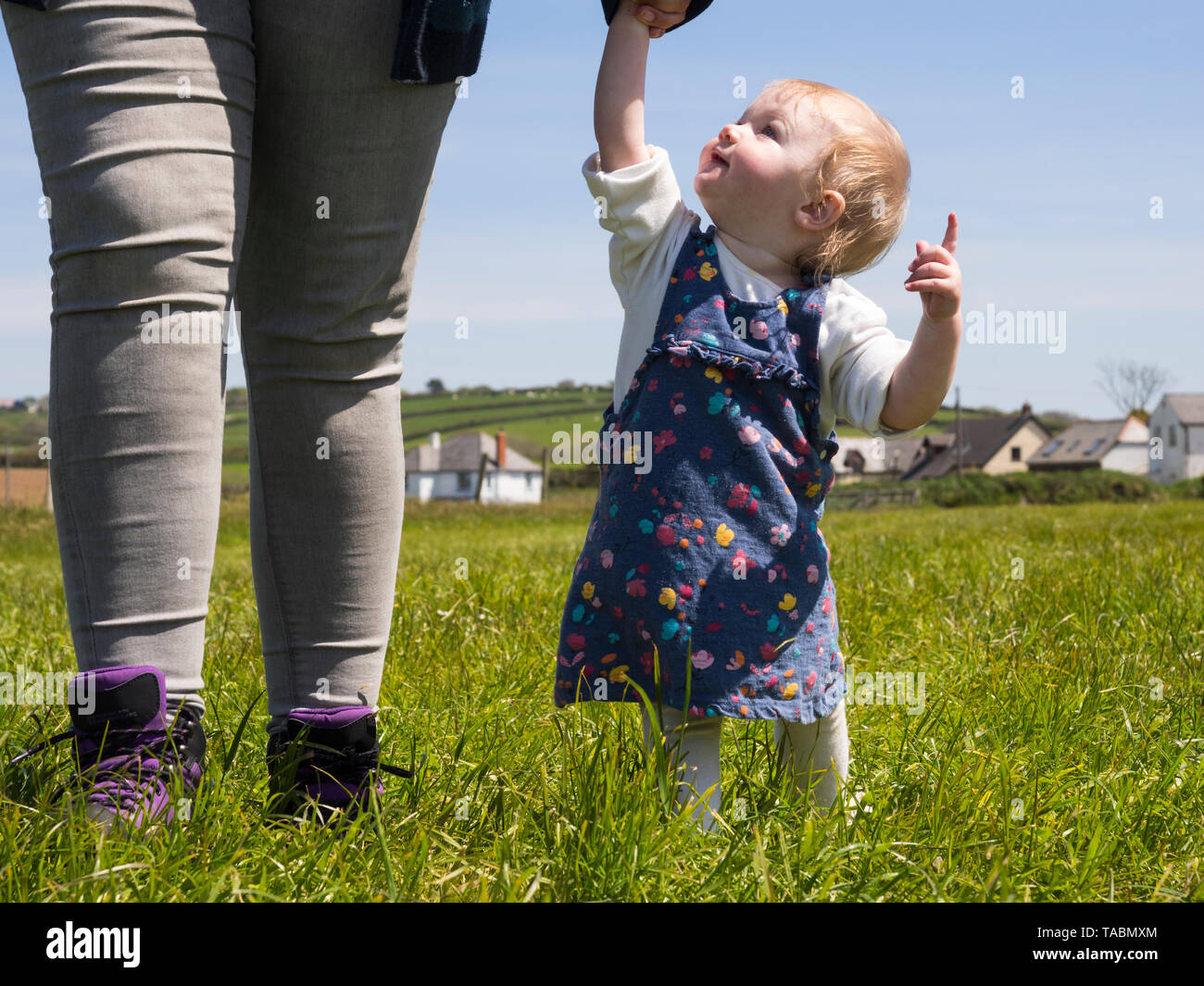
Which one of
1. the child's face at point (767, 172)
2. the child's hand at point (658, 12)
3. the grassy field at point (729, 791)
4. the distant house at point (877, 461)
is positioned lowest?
the distant house at point (877, 461)

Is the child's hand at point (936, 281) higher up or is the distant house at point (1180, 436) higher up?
the child's hand at point (936, 281)

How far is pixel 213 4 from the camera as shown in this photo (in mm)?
1594

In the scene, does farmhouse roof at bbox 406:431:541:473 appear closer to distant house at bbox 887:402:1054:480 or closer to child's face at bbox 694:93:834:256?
distant house at bbox 887:402:1054:480

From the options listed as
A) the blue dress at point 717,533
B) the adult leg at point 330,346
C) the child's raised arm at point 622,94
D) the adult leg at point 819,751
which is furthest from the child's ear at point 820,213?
the adult leg at point 819,751

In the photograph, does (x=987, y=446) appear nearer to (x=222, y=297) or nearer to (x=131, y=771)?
(x=222, y=297)

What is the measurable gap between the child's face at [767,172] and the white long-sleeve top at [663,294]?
7cm

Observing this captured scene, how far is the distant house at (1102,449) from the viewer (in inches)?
2970

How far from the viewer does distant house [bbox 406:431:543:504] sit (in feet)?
238

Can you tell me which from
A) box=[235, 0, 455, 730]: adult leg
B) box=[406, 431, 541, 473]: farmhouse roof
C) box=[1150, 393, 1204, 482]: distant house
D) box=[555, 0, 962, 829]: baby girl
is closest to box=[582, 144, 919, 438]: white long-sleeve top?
box=[555, 0, 962, 829]: baby girl

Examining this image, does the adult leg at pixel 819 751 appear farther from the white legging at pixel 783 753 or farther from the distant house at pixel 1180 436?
the distant house at pixel 1180 436
